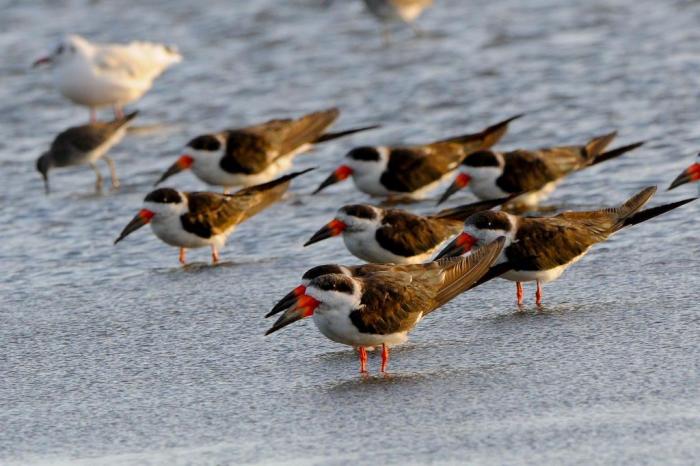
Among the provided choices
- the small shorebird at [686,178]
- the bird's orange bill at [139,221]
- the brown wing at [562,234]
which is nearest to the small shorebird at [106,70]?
the bird's orange bill at [139,221]

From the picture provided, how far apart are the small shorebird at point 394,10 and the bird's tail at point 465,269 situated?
8788mm

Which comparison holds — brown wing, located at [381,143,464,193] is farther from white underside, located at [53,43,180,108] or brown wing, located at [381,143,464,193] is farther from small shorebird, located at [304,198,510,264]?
white underside, located at [53,43,180,108]

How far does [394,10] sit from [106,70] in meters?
3.34

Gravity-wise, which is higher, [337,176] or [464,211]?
[464,211]

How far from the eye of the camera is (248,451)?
17.3ft

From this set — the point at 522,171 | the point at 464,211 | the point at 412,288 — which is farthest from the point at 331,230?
the point at 522,171

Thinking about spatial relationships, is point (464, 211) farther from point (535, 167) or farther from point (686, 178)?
point (686, 178)

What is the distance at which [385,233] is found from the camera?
805cm

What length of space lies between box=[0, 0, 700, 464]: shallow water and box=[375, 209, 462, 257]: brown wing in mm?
573

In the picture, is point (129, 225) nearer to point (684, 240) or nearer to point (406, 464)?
point (684, 240)

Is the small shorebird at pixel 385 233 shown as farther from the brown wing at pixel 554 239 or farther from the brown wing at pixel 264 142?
the brown wing at pixel 264 142

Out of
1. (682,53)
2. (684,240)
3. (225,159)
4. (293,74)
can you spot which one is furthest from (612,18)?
(684,240)

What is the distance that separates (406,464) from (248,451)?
2.07ft

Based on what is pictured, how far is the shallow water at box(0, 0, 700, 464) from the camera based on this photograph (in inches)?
214
